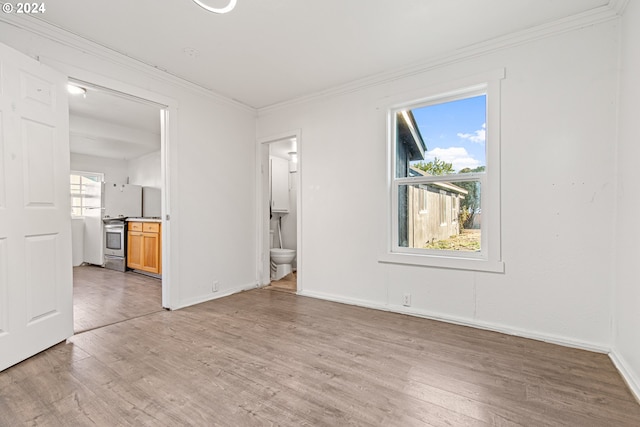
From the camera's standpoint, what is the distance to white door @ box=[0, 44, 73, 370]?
74.9 inches

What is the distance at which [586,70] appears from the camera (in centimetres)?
217

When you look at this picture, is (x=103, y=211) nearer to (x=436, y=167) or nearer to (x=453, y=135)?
(x=436, y=167)

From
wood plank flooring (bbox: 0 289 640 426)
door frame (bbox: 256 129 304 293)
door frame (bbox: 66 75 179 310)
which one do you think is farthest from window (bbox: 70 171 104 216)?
wood plank flooring (bbox: 0 289 640 426)

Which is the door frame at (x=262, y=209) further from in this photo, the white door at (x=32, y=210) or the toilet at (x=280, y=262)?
the white door at (x=32, y=210)

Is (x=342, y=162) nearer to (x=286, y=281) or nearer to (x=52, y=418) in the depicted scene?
(x=286, y=281)

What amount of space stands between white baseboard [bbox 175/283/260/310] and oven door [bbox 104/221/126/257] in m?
2.76

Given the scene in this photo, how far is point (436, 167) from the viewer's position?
2908mm

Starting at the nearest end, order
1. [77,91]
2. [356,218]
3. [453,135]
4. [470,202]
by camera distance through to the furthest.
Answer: [470,202], [453,135], [356,218], [77,91]

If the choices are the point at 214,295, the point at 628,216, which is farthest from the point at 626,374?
the point at 214,295

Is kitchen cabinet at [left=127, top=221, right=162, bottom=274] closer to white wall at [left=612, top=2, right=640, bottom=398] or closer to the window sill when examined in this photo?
the window sill

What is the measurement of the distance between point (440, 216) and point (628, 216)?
130cm

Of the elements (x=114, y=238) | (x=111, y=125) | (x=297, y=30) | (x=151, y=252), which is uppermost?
(x=297, y=30)

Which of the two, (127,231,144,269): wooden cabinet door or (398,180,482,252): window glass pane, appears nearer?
(398,180,482,252): window glass pane

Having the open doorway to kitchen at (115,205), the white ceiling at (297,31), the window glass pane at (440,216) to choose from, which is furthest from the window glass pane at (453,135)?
the open doorway to kitchen at (115,205)
